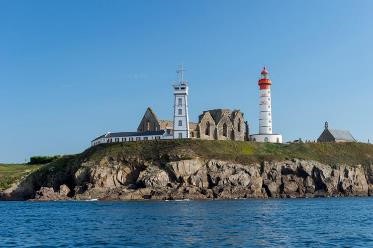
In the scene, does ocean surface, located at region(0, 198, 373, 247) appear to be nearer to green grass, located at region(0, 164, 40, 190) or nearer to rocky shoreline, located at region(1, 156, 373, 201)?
rocky shoreline, located at region(1, 156, 373, 201)

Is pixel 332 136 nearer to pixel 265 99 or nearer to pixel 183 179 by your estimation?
pixel 265 99

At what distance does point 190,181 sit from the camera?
111 m

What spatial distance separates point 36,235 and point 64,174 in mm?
77016

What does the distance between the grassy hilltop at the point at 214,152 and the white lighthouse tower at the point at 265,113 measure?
19.8ft

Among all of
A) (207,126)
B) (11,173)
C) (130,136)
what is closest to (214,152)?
(207,126)

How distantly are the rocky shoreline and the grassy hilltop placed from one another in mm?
2250

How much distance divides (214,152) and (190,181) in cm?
1278

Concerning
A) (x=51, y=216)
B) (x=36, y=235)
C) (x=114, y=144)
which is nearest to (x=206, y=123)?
(x=114, y=144)

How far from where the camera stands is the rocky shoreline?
358 feet

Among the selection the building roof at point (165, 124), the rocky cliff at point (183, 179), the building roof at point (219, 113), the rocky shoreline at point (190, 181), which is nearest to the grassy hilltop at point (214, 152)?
the rocky cliff at point (183, 179)

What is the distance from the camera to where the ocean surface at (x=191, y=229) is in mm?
42750

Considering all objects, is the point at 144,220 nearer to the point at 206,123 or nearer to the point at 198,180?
the point at 198,180

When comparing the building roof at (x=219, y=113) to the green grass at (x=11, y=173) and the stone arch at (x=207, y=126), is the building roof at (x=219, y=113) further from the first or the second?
the green grass at (x=11, y=173)

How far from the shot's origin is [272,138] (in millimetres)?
141875
